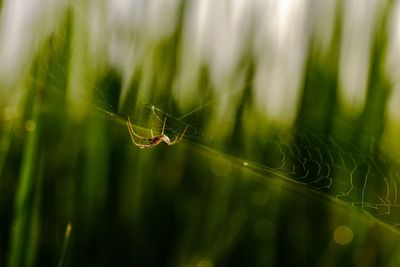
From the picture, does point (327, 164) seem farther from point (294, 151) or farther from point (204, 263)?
point (204, 263)

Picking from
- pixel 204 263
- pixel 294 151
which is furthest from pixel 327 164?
pixel 204 263

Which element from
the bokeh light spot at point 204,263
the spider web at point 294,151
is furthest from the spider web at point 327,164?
the bokeh light spot at point 204,263

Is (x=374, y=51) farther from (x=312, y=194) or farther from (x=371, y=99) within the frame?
(x=312, y=194)

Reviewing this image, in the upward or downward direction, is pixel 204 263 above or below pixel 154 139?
below

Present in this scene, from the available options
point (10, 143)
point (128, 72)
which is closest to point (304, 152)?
point (128, 72)

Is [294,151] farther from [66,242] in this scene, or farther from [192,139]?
[66,242]

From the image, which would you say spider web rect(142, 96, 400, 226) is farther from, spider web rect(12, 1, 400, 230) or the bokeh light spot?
the bokeh light spot

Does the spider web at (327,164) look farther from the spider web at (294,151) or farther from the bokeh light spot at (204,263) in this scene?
the bokeh light spot at (204,263)

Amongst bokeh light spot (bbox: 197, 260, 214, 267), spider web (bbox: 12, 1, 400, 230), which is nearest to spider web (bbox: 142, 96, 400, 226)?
spider web (bbox: 12, 1, 400, 230)

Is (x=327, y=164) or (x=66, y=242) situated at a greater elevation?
(x=327, y=164)
